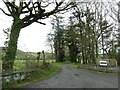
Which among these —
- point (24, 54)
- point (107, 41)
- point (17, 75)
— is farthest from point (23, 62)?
point (107, 41)

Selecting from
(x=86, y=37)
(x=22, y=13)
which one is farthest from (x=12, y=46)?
(x=86, y=37)

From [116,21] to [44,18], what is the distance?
54.4ft

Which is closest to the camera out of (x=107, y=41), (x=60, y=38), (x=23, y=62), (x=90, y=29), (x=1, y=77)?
(x=1, y=77)

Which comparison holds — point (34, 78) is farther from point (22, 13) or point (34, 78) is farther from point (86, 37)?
point (86, 37)

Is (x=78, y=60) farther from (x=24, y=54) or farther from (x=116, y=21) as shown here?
(x=24, y=54)

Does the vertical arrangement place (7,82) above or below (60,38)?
below

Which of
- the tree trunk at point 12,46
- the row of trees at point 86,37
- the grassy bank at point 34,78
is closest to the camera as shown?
the grassy bank at point 34,78

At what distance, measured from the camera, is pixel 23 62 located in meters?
24.2

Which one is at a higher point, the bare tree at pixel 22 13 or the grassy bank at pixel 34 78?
the bare tree at pixel 22 13

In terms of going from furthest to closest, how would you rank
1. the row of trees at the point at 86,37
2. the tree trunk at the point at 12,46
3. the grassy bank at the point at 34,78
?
the row of trees at the point at 86,37, the tree trunk at the point at 12,46, the grassy bank at the point at 34,78

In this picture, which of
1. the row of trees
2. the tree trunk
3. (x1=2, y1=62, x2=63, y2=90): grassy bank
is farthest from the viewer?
the row of trees

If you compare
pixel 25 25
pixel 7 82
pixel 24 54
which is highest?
pixel 25 25

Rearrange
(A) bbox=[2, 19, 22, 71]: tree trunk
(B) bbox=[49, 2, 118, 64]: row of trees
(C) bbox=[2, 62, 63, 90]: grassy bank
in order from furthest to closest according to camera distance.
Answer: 1. (B) bbox=[49, 2, 118, 64]: row of trees
2. (A) bbox=[2, 19, 22, 71]: tree trunk
3. (C) bbox=[2, 62, 63, 90]: grassy bank

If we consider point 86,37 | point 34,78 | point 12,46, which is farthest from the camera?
point 86,37
